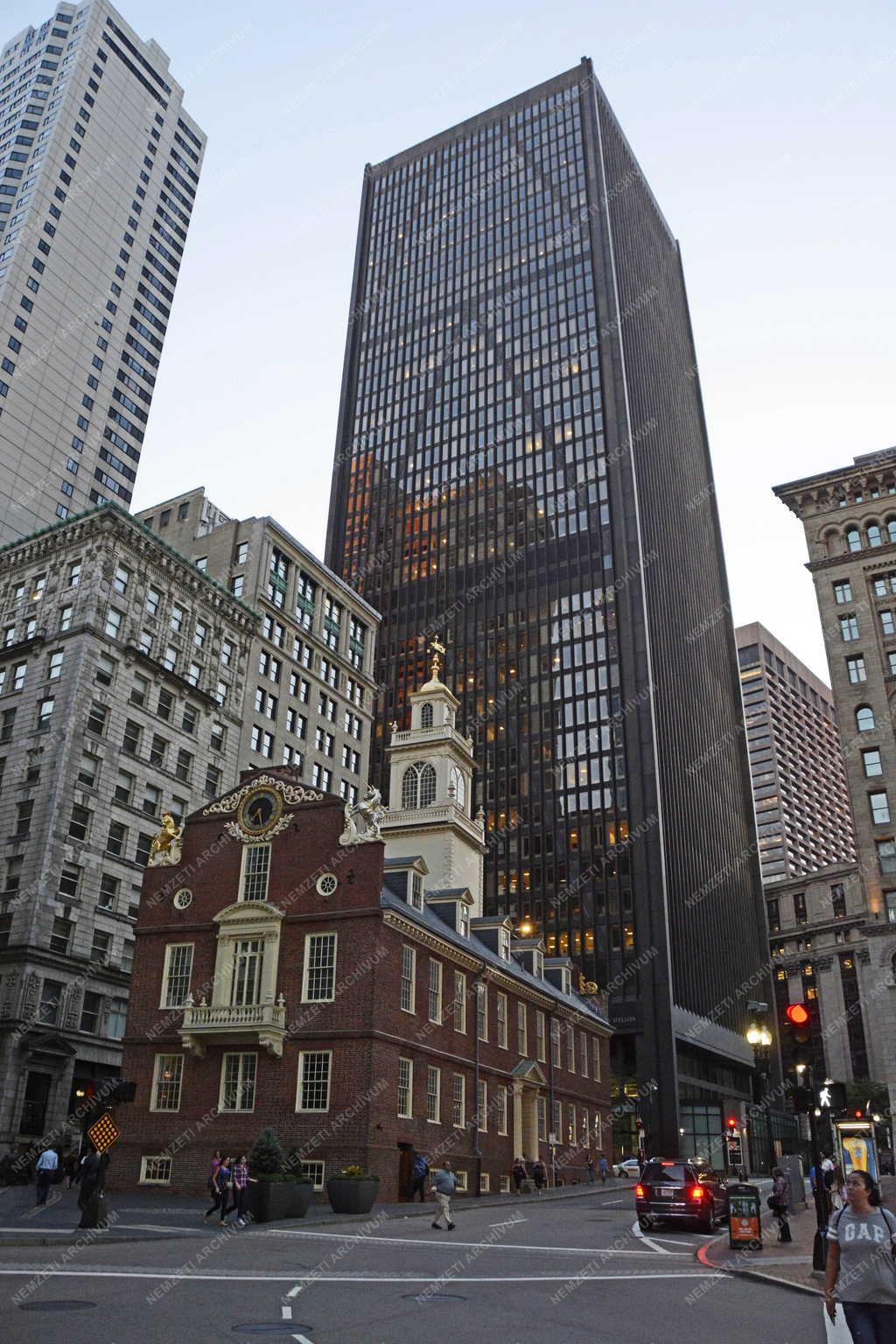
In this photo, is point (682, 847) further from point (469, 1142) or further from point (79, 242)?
point (79, 242)

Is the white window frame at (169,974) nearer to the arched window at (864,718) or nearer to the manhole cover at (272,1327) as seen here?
the manhole cover at (272,1327)

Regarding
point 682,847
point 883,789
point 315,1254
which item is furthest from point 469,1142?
point 682,847

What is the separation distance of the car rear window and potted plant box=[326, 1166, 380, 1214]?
8218mm

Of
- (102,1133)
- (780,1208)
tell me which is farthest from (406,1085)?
(102,1133)

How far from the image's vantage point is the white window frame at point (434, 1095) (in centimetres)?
4162

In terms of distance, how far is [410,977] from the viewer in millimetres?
41188

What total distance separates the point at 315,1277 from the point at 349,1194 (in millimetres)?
15432

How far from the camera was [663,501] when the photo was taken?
145m

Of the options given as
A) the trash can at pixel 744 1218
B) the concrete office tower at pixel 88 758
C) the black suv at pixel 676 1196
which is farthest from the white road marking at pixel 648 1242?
the concrete office tower at pixel 88 758

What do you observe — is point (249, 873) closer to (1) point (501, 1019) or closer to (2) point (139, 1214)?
(2) point (139, 1214)

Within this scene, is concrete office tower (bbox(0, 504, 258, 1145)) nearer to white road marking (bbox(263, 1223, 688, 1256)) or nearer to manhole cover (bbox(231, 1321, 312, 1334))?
white road marking (bbox(263, 1223, 688, 1256))

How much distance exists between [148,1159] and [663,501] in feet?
395

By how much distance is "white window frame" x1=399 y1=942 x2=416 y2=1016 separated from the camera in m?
40.4

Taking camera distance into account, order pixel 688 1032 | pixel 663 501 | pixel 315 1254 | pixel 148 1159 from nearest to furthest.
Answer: pixel 315 1254, pixel 148 1159, pixel 688 1032, pixel 663 501
